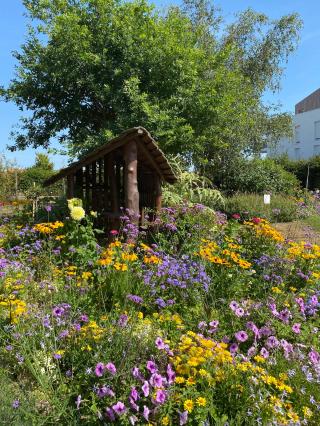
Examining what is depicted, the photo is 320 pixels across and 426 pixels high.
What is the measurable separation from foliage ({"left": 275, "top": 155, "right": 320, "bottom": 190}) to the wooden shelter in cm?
1802

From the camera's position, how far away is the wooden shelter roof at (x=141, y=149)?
6367mm

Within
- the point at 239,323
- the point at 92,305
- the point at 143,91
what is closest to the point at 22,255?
the point at 92,305

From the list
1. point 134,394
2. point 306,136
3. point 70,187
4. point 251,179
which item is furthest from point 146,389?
point 306,136

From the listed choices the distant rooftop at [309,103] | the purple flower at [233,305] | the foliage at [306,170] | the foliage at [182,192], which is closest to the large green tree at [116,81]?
the foliage at [182,192]

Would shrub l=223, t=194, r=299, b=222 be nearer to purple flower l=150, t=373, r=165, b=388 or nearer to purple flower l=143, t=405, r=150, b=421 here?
purple flower l=150, t=373, r=165, b=388

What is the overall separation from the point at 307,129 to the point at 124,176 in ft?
130

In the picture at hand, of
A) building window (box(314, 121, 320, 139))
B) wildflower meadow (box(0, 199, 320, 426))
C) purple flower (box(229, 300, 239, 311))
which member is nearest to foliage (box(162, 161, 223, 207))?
wildflower meadow (box(0, 199, 320, 426))

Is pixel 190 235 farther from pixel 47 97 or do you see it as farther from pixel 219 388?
pixel 47 97

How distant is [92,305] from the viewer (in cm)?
379

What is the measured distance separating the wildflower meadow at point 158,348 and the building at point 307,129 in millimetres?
38725

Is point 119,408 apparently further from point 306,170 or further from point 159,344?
point 306,170

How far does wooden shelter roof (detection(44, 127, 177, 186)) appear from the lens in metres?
6.37

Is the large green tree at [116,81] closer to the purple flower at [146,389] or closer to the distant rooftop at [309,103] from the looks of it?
the purple flower at [146,389]

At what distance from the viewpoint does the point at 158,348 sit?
2805mm
